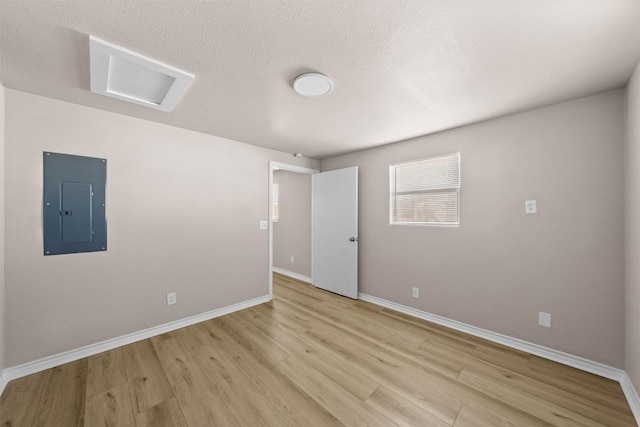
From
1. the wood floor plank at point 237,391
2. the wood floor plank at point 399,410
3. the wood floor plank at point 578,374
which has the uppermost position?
the wood floor plank at point 578,374

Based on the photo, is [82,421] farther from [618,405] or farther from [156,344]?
[618,405]

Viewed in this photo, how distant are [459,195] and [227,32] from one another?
263 cm

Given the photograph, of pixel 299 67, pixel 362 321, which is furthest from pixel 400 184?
pixel 299 67

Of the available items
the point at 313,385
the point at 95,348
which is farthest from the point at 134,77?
the point at 313,385

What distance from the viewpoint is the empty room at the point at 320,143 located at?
1.38 m

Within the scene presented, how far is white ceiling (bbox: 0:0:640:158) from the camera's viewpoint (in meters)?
1.19

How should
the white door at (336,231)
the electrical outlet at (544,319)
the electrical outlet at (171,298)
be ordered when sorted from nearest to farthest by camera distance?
the electrical outlet at (544,319), the electrical outlet at (171,298), the white door at (336,231)

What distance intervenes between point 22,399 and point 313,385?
6.61 feet

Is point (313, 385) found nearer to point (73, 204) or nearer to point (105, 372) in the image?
point (105, 372)

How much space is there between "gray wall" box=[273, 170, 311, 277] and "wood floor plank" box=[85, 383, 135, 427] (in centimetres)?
318

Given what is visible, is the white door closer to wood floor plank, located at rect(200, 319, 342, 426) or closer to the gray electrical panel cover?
wood floor plank, located at rect(200, 319, 342, 426)

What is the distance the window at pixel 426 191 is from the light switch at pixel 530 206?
597mm

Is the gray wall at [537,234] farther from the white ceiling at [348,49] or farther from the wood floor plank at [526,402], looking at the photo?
the wood floor plank at [526,402]

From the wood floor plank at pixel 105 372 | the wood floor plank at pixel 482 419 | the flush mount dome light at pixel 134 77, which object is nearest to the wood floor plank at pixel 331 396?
the wood floor plank at pixel 482 419
